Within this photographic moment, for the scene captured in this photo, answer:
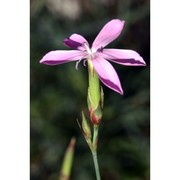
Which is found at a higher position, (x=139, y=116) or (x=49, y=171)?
(x=139, y=116)

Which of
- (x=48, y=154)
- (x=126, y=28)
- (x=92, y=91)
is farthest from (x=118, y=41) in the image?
(x=48, y=154)

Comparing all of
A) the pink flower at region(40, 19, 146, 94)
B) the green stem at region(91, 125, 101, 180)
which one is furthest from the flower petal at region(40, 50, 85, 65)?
the green stem at region(91, 125, 101, 180)
